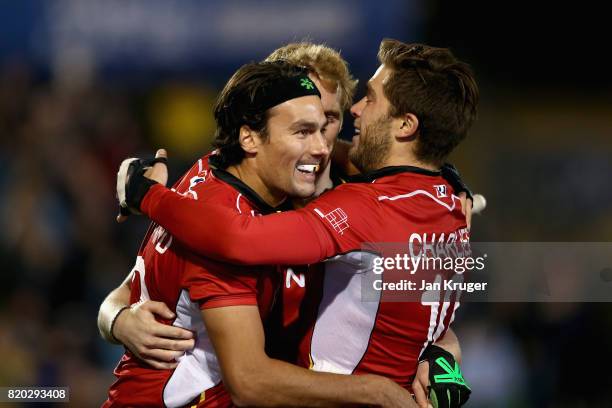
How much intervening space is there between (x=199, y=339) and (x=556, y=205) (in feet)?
23.5

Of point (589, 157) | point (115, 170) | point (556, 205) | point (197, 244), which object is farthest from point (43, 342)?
point (589, 157)

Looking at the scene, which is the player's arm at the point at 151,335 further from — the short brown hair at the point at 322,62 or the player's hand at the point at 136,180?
the short brown hair at the point at 322,62

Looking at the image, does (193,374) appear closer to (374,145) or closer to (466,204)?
(374,145)

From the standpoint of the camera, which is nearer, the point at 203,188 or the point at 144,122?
the point at 203,188

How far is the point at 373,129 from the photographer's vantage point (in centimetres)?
444

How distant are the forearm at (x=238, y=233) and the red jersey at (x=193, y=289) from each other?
10cm

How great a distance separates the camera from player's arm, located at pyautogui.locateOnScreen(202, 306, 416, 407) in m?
3.72

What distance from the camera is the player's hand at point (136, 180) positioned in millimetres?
4023

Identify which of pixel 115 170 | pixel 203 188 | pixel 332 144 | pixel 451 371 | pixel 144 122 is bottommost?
pixel 451 371

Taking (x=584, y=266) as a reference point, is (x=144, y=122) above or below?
above

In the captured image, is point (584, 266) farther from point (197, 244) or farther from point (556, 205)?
point (197, 244)

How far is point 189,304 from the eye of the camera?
395 cm

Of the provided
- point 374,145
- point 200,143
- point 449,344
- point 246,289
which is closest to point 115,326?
point 246,289

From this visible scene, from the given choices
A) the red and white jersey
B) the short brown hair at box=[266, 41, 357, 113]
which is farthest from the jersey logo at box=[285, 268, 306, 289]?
the short brown hair at box=[266, 41, 357, 113]
